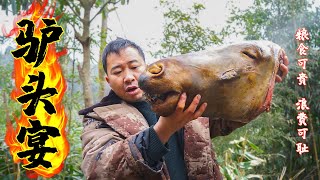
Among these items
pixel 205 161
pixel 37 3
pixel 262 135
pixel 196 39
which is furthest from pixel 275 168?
pixel 205 161

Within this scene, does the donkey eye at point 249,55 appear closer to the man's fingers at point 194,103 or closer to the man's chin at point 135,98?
the man's fingers at point 194,103

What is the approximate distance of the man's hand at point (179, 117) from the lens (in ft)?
2.96

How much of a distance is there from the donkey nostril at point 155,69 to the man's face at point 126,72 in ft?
1.24

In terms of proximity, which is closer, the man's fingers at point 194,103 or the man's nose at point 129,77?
the man's fingers at point 194,103

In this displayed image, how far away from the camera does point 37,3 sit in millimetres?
3592

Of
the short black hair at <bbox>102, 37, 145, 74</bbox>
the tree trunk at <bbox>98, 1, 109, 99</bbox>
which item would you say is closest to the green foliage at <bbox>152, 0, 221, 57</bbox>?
the tree trunk at <bbox>98, 1, 109, 99</bbox>

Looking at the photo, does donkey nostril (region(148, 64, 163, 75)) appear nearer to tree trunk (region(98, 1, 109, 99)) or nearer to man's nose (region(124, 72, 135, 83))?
man's nose (region(124, 72, 135, 83))

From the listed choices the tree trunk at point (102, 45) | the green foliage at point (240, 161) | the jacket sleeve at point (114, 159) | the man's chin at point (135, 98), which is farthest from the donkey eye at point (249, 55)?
the tree trunk at point (102, 45)

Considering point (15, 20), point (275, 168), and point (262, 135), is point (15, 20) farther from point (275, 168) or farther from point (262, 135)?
point (275, 168)

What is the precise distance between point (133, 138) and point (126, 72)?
Result: 272mm

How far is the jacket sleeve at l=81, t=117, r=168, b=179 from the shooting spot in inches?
40.9

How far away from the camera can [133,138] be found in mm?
1066

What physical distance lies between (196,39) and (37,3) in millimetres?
2750

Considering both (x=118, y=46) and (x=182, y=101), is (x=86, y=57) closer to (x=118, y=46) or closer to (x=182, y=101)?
(x=118, y=46)
